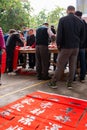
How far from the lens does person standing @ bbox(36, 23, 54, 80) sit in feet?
20.1

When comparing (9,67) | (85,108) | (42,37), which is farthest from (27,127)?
(9,67)

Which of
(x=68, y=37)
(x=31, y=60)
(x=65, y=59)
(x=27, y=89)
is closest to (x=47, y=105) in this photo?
(x=27, y=89)

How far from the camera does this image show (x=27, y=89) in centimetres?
507

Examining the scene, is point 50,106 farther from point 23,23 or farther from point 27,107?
point 23,23

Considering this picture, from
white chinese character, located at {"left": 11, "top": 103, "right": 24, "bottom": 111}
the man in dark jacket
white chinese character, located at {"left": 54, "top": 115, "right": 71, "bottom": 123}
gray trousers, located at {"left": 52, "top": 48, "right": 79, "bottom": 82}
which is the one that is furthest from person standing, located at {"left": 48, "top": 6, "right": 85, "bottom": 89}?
the man in dark jacket

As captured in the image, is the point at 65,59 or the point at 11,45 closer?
the point at 65,59

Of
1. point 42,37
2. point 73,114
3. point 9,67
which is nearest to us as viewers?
point 73,114

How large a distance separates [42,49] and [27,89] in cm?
144

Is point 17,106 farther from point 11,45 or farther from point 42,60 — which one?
point 11,45

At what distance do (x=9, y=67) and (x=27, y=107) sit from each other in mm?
3711

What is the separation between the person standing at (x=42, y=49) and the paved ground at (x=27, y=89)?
287mm

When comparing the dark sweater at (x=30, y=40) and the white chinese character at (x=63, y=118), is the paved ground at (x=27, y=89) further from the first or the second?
the dark sweater at (x=30, y=40)

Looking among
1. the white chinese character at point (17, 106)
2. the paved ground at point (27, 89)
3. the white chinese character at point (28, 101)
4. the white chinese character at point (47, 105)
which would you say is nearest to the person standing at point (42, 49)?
the paved ground at point (27, 89)

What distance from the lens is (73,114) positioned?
3.45 m
